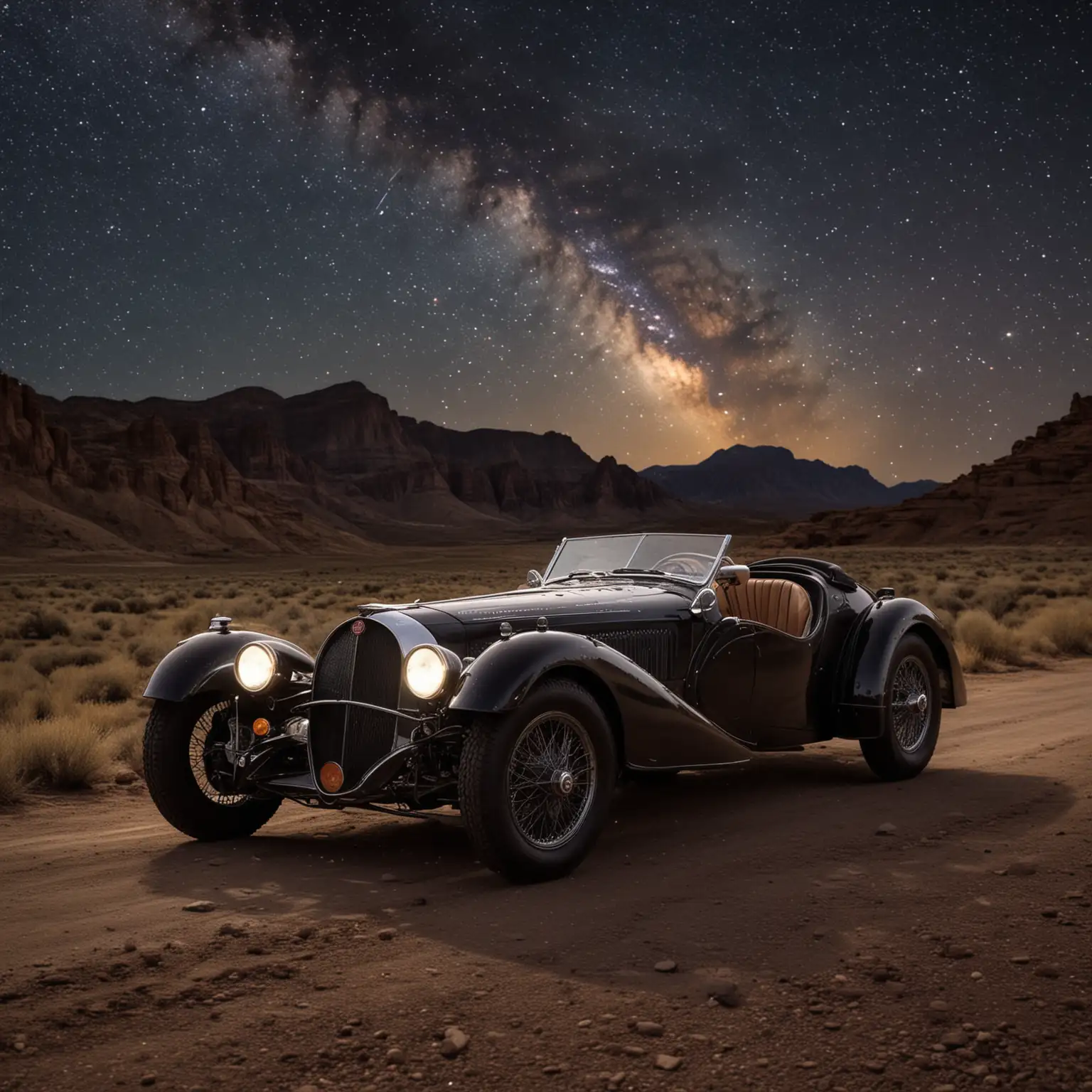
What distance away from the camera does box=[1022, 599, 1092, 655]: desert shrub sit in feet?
63.5

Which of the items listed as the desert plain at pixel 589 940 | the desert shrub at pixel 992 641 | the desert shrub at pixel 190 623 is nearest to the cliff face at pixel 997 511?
the desert shrub at pixel 992 641

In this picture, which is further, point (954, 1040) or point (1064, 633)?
point (1064, 633)

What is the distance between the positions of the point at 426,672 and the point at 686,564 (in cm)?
282

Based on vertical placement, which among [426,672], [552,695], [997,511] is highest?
[997,511]

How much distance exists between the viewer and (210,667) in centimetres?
732

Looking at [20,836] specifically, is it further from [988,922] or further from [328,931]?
[988,922]

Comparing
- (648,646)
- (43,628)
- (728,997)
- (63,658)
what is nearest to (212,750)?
(648,646)

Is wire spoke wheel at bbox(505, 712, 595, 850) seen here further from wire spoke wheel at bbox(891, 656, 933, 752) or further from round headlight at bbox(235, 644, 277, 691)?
wire spoke wheel at bbox(891, 656, 933, 752)

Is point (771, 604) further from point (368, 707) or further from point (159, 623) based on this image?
point (159, 623)

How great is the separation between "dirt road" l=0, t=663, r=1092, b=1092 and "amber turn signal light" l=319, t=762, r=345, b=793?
49 cm

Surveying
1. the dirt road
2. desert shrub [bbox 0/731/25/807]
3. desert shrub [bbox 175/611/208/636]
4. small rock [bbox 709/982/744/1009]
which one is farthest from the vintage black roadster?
desert shrub [bbox 175/611/208/636]

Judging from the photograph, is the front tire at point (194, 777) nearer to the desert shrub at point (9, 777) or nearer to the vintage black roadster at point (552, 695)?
the vintage black roadster at point (552, 695)

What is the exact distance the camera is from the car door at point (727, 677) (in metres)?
7.71

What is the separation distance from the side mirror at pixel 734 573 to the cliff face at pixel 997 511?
320ft
